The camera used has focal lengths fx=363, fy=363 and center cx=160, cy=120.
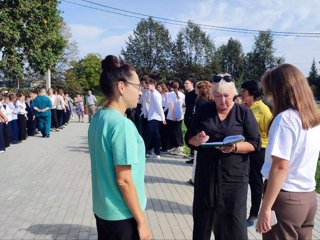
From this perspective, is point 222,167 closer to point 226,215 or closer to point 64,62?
point 226,215

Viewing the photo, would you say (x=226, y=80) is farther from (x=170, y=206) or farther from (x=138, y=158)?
(x=170, y=206)

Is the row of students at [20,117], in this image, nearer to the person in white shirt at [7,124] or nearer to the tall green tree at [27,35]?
the person in white shirt at [7,124]

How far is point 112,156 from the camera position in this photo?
2.26m

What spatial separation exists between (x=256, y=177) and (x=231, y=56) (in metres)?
78.8

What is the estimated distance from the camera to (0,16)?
2139cm

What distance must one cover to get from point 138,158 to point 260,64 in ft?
248

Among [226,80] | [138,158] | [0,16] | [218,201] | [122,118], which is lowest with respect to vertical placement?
[218,201]

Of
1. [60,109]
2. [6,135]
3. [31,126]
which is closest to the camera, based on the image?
[6,135]

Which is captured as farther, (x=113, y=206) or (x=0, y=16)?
(x=0, y=16)

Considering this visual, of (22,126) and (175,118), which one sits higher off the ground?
(175,118)

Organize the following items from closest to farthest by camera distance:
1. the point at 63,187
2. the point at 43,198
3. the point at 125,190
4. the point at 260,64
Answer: the point at 125,190, the point at 43,198, the point at 63,187, the point at 260,64

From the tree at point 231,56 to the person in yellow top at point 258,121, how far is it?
250ft

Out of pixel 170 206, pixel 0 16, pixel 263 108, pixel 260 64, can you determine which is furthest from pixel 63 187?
pixel 260 64

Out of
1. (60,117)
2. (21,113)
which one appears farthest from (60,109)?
(21,113)
